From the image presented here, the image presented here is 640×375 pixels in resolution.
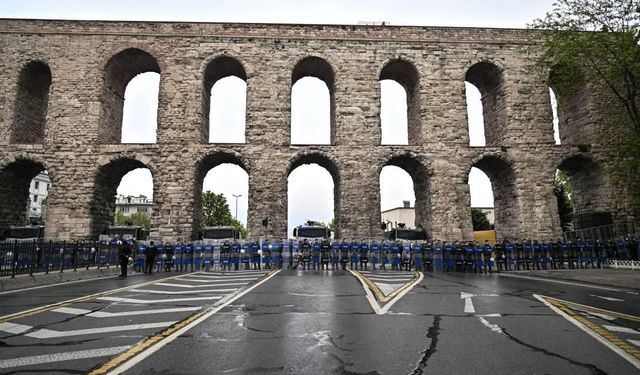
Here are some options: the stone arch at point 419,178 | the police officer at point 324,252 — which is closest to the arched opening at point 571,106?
the stone arch at point 419,178

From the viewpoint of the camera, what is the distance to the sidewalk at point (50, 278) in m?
11.5

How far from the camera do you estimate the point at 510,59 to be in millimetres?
26578

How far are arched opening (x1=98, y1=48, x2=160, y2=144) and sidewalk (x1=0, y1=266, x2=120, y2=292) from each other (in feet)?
37.6

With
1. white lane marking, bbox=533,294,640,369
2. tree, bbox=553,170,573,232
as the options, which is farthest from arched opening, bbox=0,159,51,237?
tree, bbox=553,170,573,232

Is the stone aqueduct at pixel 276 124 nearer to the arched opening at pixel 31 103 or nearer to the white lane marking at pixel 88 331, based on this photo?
the arched opening at pixel 31 103

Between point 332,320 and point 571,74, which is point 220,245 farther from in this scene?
point 571,74

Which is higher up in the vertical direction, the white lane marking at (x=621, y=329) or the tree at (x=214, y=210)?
the tree at (x=214, y=210)

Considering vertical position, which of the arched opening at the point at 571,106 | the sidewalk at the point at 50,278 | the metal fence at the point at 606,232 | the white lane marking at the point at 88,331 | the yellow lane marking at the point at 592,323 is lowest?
the yellow lane marking at the point at 592,323

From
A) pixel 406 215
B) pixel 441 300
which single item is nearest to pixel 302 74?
pixel 441 300

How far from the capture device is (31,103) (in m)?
26.4

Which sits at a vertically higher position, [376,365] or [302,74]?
[302,74]

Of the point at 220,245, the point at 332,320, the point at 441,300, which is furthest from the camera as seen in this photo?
the point at 220,245

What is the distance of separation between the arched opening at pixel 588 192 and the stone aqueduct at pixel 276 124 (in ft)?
0.37

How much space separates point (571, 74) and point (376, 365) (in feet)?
79.8
